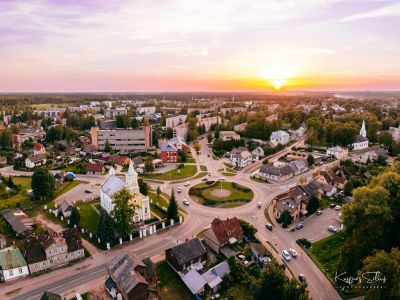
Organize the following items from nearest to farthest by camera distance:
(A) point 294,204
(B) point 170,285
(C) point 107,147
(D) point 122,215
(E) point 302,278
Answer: (B) point 170,285, (E) point 302,278, (D) point 122,215, (A) point 294,204, (C) point 107,147

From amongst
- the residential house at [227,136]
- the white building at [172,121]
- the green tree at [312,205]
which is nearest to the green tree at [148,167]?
the residential house at [227,136]

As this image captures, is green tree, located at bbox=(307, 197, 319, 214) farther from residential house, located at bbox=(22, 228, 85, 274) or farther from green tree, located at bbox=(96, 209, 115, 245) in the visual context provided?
residential house, located at bbox=(22, 228, 85, 274)

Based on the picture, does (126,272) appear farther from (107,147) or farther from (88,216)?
A: (107,147)

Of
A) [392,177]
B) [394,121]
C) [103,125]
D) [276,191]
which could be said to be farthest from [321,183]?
[103,125]

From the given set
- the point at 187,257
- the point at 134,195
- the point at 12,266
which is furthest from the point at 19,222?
the point at 187,257

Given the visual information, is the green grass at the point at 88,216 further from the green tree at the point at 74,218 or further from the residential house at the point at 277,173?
the residential house at the point at 277,173

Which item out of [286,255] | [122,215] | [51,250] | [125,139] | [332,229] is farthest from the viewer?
[125,139]
